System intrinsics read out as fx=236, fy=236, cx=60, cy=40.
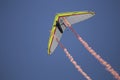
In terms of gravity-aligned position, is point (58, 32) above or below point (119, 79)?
above

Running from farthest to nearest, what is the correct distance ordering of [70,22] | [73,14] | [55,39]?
1. [55,39]
2. [70,22]
3. [73,14]

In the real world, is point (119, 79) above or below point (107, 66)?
below

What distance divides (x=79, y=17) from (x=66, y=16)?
222 cm

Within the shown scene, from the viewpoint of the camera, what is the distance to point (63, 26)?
126 ft

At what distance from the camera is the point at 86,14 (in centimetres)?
3562

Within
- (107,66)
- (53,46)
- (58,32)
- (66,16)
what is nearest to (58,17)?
(66,16)

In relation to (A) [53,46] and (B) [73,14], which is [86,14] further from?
(A) [53,46]

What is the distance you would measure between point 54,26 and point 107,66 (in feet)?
35.8

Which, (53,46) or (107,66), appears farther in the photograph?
(53,46)

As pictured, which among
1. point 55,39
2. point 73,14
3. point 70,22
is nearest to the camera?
point 73,14

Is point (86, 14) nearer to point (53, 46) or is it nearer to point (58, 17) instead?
point (58, 17)

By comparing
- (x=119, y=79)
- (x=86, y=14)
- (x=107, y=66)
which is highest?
(x=86, y=14)

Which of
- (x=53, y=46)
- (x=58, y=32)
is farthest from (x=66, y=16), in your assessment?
(x=53, y=46)

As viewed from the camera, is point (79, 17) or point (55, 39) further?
point (55, 39)
